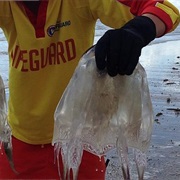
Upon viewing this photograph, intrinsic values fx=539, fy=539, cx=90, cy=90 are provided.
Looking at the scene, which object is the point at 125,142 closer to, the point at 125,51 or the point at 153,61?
the point at 125,51

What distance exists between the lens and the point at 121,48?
1.76 metres

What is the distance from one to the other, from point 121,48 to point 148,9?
307 mm

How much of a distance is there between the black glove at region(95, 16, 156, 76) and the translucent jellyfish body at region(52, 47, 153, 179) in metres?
0.08

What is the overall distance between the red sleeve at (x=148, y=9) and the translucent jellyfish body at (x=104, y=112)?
0.67ft

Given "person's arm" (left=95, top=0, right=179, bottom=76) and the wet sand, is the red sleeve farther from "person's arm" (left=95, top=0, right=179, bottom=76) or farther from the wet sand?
the wet sand

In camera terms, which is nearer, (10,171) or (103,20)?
(103,20)

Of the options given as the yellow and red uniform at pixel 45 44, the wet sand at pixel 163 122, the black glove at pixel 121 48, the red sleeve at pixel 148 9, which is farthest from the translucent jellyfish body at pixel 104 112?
the wet sand at pixel 163 122

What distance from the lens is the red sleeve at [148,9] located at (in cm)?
199

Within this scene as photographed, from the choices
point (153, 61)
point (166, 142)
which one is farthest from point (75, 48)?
point (153, 61)

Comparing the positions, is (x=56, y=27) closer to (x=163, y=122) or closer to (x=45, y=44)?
(x=45, y=44)

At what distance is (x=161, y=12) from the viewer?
1.99 metres

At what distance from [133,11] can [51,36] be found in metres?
0.47

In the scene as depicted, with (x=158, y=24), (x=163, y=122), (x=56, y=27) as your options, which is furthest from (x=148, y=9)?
(x=163, y=122)

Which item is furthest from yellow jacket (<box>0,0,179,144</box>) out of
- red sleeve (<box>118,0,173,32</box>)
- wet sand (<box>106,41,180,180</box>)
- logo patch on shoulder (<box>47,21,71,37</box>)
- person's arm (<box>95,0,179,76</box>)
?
wet sand (<box>106,41,180,180</box>)
